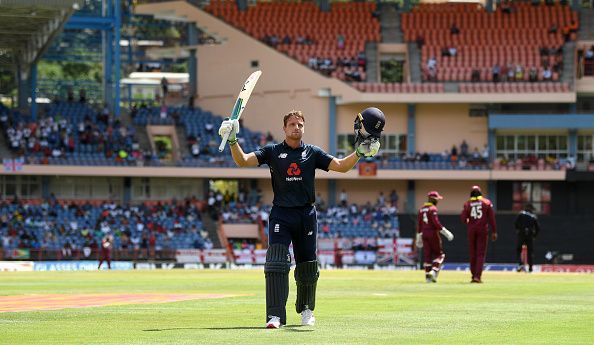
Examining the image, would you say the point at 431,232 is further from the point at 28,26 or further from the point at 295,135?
the point at 28,26

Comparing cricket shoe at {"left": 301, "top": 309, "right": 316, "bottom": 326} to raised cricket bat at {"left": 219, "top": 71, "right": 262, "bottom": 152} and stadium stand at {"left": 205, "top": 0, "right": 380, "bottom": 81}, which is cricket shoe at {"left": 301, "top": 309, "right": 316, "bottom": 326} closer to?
raised cricket bat at {"left": 219, "top": 71, "right": 262, "bottom": 152}

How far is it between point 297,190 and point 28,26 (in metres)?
41.0

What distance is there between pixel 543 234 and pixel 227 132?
1962 inches

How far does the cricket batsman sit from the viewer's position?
13609 mm

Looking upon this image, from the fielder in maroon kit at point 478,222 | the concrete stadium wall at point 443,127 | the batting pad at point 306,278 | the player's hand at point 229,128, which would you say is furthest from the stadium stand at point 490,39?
the player's hand at point 229,128

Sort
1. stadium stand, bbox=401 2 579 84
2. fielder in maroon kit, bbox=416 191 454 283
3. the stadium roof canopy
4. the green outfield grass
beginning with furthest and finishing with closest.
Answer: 1. stadium stand, bbox=401 2 579 84
2. the stadium roof canopy
3. fielder in maroon kit, bbox=416 191 454 283
4. the green outfield grass

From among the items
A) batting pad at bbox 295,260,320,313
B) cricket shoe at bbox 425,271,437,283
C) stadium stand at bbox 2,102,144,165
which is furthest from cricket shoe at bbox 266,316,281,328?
stadium stand at bbox 2,102,144,165

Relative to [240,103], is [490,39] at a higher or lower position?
higher

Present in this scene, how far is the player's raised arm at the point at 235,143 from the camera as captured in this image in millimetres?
13344

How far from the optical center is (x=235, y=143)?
44.7ft

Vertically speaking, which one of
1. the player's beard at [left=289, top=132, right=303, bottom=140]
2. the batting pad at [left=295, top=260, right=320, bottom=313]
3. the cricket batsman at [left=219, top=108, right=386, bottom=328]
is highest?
the player's beard at [left=289, top=132, right=303, bottom=140]

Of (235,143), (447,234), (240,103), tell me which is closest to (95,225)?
(447,234)

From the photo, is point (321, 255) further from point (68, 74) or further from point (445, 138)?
point (68, 74)

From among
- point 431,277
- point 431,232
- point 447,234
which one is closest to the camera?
point 431,277
